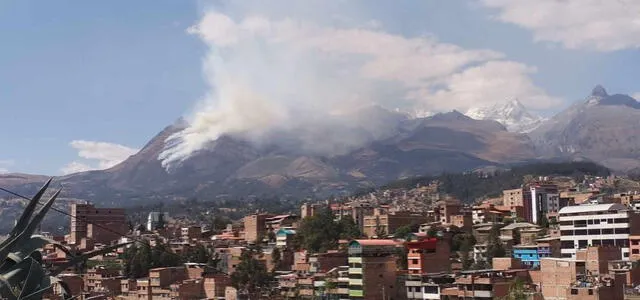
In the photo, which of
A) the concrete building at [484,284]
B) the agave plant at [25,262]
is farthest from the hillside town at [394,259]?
the agave plant at [25,262]

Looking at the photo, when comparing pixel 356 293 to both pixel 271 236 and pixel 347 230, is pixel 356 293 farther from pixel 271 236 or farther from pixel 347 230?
pixel 271 236

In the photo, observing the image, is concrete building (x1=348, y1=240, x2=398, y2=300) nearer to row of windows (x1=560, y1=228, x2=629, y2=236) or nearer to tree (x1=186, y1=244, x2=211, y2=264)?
row of windows (x1=560, y1=228, x2=629, y2=236)

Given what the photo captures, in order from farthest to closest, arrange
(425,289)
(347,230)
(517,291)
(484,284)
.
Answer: (347,230) < (425,289) < (484,284) < (517,291)

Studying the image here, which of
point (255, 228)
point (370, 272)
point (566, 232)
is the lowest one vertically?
point (370, 272)

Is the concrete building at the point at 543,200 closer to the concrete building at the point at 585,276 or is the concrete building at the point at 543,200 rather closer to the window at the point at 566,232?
the window at the point at 566,232

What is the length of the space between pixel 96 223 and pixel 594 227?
41.3 metres

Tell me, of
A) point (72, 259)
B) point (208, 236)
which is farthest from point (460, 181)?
point (72, 259)

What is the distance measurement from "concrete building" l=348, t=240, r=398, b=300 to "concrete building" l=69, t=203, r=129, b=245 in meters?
35.3

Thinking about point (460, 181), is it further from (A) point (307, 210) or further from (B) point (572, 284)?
(B) point (572, 284)

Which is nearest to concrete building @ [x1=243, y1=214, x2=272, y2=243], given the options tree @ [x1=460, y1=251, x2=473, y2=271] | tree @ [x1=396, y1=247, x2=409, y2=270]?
tree @ [x1=460, y1=251, x2=473, y2=271]

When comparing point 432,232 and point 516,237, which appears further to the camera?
point 432,232

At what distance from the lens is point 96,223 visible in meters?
68.3

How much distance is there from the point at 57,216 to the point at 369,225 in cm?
12948

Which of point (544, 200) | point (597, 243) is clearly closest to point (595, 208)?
point (597, 243)
